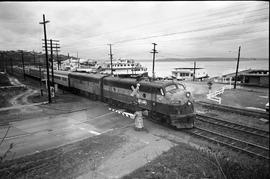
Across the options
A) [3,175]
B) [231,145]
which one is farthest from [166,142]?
[3,175]

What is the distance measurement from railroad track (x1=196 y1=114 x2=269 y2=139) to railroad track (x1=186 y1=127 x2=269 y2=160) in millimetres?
1961

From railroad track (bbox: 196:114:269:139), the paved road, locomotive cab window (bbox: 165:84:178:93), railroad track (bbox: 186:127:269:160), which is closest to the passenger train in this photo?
locomotive cab window (bbox: 165:84:178:93)

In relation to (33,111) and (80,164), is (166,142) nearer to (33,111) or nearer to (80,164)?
(80,164)

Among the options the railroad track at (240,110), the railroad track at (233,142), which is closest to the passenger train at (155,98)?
the railroad track at (233,142)

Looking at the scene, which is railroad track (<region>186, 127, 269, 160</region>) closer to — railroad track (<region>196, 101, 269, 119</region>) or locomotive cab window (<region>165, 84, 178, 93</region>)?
locomotive cab window (<region>165, 84, 178, 93</region>)

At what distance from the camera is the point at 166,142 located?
1102 cm

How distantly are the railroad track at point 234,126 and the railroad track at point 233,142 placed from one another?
1961 millimetres

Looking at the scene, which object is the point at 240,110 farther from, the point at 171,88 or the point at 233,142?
the point at 171,88

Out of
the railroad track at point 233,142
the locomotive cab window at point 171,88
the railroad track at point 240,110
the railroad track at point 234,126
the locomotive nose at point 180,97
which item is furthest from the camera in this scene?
the railroad track at point 240,110

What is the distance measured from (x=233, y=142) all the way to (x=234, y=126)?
10.3ft

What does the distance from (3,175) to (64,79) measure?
2587 centimetres

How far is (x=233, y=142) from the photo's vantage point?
1212 centimetres

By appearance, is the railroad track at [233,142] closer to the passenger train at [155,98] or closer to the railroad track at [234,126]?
the passenger train at [155,98]

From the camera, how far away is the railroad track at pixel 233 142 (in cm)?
1088
